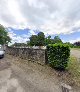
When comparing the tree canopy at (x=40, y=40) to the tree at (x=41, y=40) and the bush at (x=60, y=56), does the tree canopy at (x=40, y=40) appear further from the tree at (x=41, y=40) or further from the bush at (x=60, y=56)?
the bush at (x=60, y=56)

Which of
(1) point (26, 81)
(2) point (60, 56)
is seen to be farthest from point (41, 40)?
(1) point (26, 81)

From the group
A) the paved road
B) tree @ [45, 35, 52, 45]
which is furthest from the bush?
tree @ [45, 35, 52, 45]

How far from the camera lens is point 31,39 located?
252ft

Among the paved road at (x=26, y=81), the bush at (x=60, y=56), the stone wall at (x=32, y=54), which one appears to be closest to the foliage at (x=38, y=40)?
the stone wall at (x=32, y=54)

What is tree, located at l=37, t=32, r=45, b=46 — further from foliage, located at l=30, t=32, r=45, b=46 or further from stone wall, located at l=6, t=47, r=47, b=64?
stone wall, located at l=6, t=47, r=47, b=64

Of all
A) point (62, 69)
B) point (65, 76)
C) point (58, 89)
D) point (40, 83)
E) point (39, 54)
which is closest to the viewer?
point (58, 89)

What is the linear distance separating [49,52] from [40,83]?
3578 mm

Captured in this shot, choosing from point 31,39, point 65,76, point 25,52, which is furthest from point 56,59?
point 31,39

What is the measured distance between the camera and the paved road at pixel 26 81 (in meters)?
7.87

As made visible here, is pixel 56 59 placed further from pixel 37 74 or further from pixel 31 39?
pixel 31 39

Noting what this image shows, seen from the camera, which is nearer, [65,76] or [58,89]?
[58,89]

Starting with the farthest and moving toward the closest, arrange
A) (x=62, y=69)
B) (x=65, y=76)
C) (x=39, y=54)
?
(x=39, y=54), (x=62, y=69), (x=65, y=76)

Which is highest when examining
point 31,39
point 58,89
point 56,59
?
point 31,39

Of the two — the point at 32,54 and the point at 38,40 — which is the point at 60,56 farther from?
the point at 38,40
